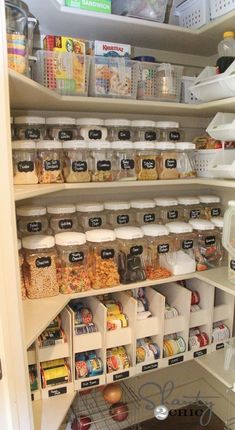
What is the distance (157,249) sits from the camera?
5.19 feet

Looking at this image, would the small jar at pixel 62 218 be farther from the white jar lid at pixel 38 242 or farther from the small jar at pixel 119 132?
the small jar at pixel 119 132

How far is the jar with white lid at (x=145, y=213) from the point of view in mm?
1646

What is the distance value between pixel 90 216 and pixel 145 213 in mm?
284

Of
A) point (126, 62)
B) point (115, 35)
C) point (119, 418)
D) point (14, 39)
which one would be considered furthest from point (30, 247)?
point (119, 418)

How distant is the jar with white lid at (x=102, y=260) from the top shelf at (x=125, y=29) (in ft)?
2.83

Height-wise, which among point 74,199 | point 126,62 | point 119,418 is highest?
point 126,62

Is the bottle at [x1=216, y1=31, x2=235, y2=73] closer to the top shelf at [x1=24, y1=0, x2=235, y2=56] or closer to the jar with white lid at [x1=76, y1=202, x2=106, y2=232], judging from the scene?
the top shelf at [x1=24, y1=0, x2=235, y2=56]

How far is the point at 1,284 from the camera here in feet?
2.87

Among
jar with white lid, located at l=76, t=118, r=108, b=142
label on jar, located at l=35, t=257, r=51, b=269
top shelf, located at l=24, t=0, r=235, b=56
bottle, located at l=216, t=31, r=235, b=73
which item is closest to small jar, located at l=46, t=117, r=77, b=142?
jar with white lid, located at l=76, t=118, r=108, b=142

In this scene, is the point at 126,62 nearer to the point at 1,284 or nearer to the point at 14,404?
the point at 1,284

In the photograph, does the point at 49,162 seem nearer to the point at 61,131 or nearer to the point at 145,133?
the point at 61,131

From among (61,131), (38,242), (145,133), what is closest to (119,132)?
(145,133)

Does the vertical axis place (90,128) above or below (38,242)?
above

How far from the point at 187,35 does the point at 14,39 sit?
88 centimetres
